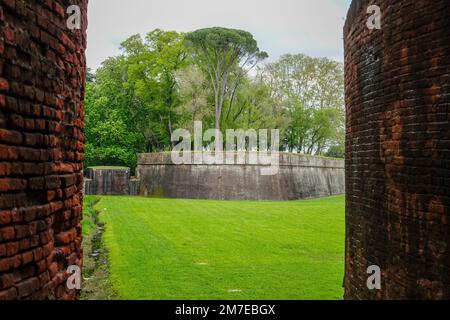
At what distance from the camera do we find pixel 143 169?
34.0 m

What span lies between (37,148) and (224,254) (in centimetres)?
930

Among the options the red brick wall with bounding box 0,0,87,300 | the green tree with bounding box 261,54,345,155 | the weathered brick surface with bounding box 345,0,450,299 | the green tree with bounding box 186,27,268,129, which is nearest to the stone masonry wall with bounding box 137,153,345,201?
the green tree with bounding box 186,27,268,129

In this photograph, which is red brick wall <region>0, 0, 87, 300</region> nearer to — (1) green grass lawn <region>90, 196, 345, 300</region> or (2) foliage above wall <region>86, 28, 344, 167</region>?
(1) green grass lawn <region>90, 196, 345, 300</region>

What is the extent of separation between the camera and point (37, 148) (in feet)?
9.54

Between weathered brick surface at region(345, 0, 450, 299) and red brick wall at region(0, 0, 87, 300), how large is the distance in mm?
2954

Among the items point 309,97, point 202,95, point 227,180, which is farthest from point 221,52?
point 309,97

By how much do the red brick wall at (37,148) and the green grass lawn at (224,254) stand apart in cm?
481

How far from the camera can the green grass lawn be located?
8570mm

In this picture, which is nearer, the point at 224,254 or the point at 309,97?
the point at 224,254

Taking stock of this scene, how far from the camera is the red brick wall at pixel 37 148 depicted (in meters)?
2.55

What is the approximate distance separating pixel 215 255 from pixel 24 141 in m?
9.34

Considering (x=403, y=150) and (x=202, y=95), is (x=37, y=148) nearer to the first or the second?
(x=403, y=150)

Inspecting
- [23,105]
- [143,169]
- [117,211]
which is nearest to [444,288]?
[23,105]

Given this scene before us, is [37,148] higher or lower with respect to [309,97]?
lower
